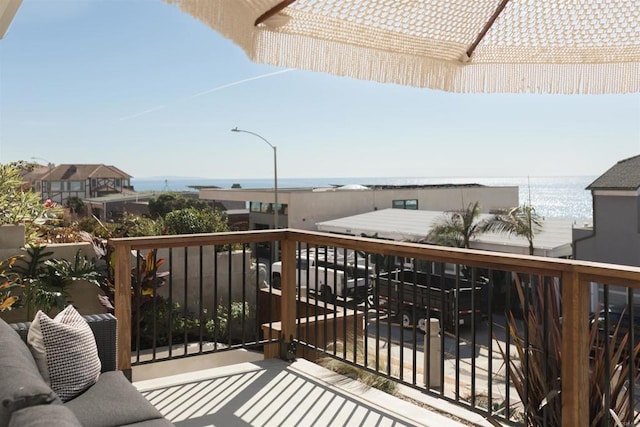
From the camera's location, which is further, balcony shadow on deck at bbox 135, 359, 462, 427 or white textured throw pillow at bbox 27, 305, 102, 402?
balcony shadow on deck at bbox 135, 359, 462, 427

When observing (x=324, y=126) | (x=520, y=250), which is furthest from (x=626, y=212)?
(x=324, y=126)

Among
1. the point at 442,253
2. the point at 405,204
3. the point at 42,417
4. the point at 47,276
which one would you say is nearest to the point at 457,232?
the point at 405,204

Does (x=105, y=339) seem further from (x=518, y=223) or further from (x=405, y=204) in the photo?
(x=405, y=204)

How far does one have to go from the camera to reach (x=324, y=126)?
231ft

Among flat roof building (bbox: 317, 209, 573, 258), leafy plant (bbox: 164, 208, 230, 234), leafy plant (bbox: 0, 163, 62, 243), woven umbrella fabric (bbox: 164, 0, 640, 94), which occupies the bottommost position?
flat roof building (bbox: 317, 209, 573, 258)

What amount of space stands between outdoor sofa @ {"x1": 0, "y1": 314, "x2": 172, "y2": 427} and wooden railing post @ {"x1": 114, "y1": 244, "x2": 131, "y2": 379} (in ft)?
1.88

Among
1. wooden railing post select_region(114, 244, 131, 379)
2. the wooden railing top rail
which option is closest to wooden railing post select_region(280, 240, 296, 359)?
the wooden railing top rail

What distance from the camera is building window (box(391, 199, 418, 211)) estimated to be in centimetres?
3183

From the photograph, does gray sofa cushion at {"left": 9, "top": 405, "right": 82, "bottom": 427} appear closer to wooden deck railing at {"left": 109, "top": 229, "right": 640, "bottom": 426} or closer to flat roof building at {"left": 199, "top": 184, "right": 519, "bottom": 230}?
wooden deck railing at {"left": 109, "top": 229, "right": 640, "bottom": 426}

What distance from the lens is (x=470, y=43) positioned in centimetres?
237

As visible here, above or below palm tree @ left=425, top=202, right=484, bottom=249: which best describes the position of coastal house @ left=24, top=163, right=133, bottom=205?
above

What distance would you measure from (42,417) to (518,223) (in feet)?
63.8

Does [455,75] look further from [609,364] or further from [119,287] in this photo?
[119,287]

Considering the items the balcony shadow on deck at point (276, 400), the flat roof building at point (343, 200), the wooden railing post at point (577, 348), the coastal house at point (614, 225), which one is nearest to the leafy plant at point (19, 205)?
the balcony shadow on deck at point (276, 400)
